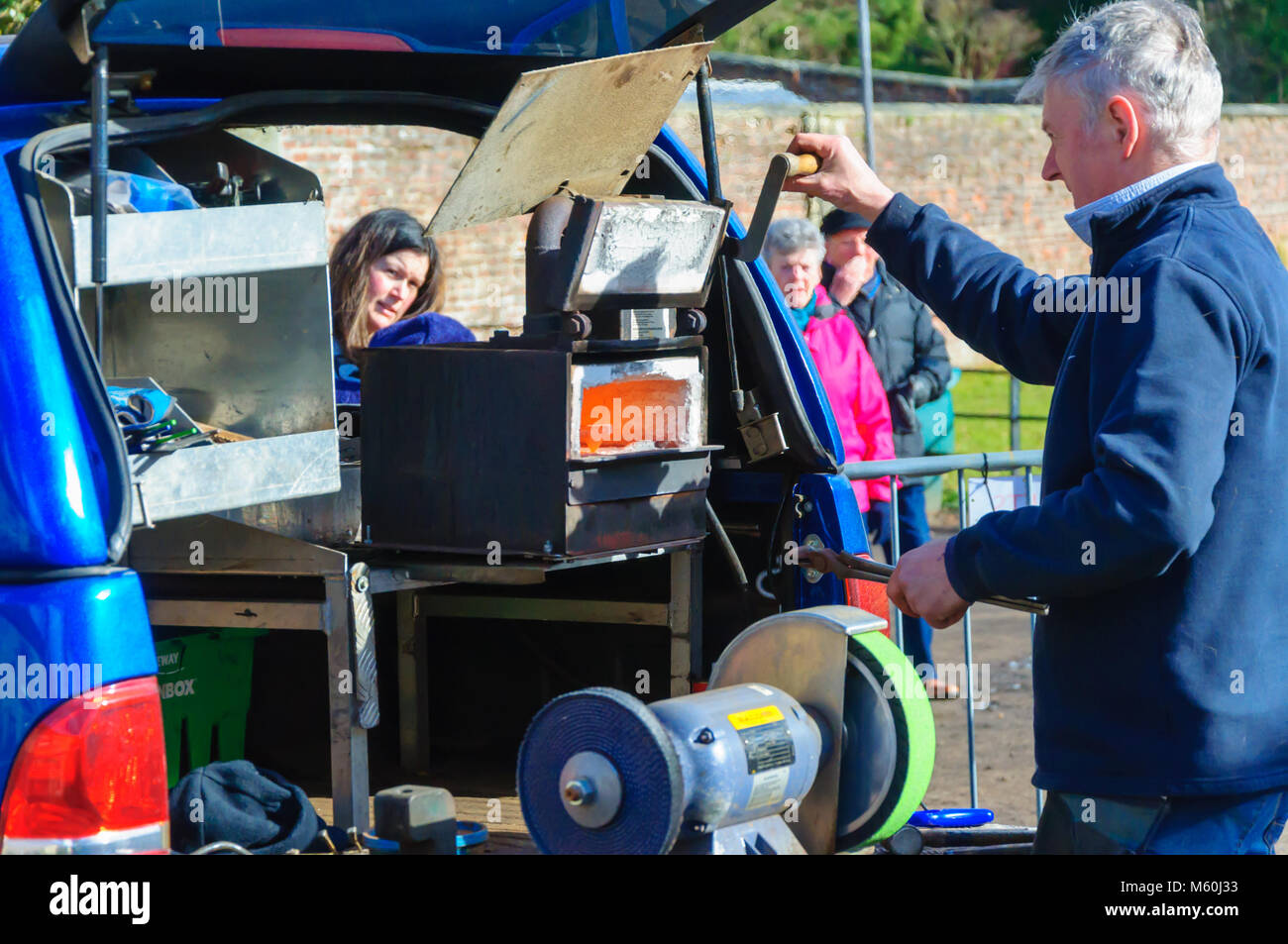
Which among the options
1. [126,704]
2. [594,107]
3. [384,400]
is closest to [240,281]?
[384,400]

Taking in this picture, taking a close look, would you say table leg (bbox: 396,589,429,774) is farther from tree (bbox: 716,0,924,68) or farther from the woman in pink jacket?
tree (bbox: 716,0,924,68)

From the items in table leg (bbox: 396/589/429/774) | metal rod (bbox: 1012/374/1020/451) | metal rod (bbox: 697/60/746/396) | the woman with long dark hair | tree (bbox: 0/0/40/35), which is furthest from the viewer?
metal rod (bbox: 1012/374/1020/451)

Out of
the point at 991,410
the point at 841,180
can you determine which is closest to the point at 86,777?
the point at 841,180

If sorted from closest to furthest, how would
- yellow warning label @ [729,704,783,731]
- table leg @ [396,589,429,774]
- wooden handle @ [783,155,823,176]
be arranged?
1. yellow warning label @ [729,704,783,731]
2. wooden handle @ [783,155,823,176]
3. table leg @ [396,589,429,774]

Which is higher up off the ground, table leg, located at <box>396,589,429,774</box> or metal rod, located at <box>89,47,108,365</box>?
metal rod, located at <box>89,47,108,365</box>

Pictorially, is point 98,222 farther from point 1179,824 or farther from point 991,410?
point 991,410

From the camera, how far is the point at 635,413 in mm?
3328

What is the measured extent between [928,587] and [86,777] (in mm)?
1327

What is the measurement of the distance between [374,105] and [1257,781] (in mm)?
2270

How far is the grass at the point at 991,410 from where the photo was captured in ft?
53.4

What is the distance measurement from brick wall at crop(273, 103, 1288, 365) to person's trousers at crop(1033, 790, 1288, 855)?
31.2 ft

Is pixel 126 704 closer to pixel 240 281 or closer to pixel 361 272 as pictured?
pixel 240 281

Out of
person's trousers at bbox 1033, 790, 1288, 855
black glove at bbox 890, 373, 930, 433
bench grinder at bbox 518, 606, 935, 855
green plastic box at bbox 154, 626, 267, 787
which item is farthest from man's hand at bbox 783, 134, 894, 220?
black glove at bbox 890, 373, 930, 433

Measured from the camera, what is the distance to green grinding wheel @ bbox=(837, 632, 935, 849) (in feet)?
8.86
